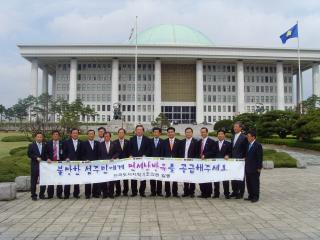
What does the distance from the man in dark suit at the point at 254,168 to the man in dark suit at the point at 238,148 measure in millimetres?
265

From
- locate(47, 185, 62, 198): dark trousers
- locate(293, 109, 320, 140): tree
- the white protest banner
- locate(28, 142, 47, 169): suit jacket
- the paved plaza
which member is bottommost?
the paved plaza

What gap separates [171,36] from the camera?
89.0 meters

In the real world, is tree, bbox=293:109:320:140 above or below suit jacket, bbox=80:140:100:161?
above

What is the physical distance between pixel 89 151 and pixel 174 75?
7736cm

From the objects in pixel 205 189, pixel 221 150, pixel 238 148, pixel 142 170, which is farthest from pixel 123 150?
pixel 238 148

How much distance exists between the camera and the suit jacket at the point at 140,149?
10234 mm

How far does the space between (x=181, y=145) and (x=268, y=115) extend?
28.8 meters

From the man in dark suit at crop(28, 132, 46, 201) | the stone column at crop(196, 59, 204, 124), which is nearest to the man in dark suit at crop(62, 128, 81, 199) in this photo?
the man in dark suit at crop(28, 132, 46, 201)

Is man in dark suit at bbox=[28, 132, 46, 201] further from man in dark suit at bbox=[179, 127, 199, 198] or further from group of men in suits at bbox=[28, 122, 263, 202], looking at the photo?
man in dark suit at bbox=[179, 127, 199, 198]

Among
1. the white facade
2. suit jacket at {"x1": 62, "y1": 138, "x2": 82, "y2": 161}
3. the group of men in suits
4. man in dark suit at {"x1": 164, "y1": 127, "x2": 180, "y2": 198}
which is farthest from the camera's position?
the white facade

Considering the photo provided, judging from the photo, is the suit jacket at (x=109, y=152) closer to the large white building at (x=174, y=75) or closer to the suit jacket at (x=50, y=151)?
the suit jacket at (x=50, y=151)

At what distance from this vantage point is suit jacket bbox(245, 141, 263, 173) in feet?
31.8

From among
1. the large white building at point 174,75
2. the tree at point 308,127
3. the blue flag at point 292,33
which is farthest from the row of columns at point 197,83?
the tree at point 308,127

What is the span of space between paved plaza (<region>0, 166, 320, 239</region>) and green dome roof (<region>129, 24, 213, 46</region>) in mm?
78789
